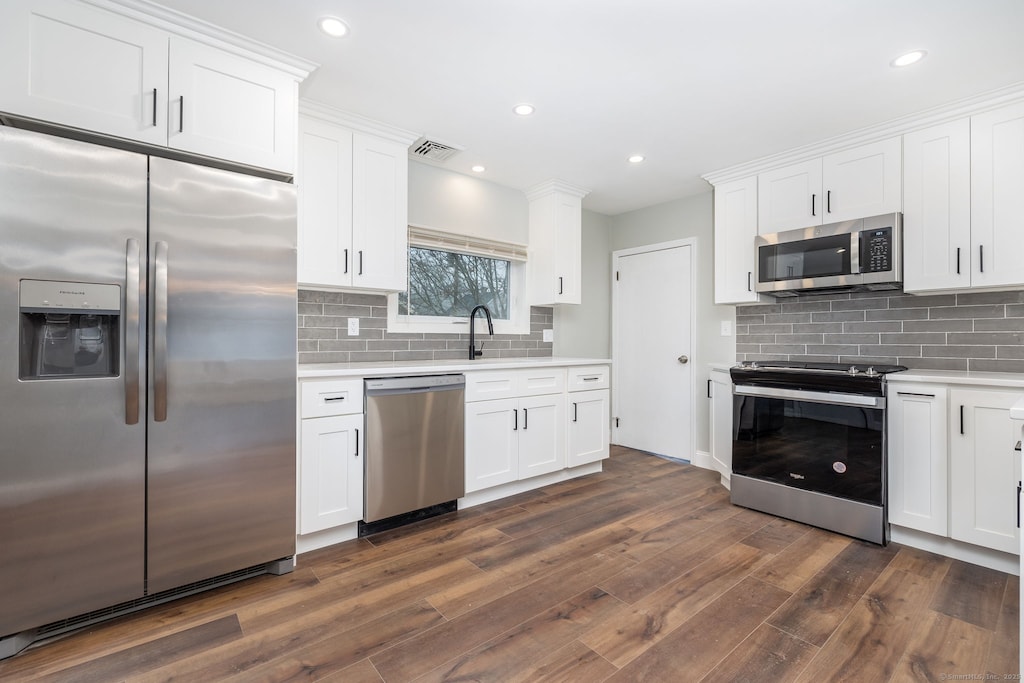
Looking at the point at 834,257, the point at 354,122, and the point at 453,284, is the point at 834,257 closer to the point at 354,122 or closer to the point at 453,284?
the point at 453,284

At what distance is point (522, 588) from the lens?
2033 mm

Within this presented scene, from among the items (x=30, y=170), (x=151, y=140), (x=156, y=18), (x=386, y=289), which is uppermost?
(x=156, y=18)

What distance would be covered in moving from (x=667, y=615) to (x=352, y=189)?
274 centimetres

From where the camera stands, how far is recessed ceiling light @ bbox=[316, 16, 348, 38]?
6.29ft

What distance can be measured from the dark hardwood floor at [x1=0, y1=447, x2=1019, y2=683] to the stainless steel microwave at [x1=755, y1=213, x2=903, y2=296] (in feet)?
5.09

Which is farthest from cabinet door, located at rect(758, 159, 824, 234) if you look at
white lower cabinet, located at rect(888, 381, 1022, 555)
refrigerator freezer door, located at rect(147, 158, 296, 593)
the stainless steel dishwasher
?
refrigerator freezer door, located at rect(147, 158, 296, 593)

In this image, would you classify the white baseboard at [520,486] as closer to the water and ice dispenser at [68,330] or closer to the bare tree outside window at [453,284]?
the bare tree outside window at [453,284]

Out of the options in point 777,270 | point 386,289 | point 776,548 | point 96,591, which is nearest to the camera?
point 96,591

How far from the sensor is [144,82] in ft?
6.02

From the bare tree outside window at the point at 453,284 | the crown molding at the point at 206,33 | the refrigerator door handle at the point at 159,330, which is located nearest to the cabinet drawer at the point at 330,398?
the refrigerator door handle at the point at 159,330

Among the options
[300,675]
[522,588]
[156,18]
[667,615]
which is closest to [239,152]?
[156,18]

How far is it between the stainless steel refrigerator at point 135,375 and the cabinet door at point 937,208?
Result: 11.3ft

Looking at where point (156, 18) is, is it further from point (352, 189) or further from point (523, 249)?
point (523, 249)

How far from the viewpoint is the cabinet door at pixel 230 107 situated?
1917 millimetres
